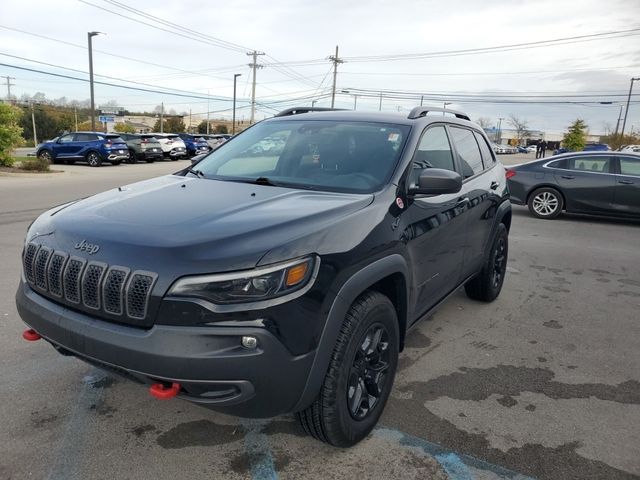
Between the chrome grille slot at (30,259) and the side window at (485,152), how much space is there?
3848 millimetres

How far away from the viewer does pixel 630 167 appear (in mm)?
10367

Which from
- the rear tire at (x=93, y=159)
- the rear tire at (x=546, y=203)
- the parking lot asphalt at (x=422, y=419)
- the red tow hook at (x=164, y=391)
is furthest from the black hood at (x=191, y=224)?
the rear tire at (x=93, y=159)

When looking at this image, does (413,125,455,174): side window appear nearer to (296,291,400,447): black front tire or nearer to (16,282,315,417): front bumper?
(296,291,400,447): black front tire

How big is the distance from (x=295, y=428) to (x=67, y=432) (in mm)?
Answer: 1245

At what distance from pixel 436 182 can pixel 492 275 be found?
2.38 m

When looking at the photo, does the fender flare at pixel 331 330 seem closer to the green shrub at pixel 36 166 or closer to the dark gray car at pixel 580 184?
the dark gray car at pixel 580 184

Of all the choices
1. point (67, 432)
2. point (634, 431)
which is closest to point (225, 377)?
point (67, 432)

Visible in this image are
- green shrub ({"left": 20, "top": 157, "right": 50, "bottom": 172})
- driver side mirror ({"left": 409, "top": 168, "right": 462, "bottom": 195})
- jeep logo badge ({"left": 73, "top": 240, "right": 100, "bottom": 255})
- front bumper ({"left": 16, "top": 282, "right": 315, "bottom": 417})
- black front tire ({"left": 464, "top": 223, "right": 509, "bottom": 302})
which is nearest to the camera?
front bumper ({"left": 16, "top": 282, "right": 315, "bottom": 417})

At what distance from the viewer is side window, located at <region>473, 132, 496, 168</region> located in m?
4.97

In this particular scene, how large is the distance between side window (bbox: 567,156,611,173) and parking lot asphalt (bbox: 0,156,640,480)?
665cm

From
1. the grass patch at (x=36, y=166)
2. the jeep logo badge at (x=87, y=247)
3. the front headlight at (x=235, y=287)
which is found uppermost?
the jeep logo badge at (x=87, y=247)

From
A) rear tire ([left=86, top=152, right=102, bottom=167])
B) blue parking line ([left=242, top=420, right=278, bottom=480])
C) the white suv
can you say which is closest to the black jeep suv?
blue parking line ([left=242, top=420, right=278, bottom=480])

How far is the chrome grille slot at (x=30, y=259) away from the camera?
8.63 feet

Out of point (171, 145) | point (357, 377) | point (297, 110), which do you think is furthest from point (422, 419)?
point (171, 145)
